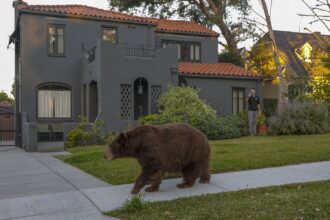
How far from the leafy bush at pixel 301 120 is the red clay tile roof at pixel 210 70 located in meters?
5.99

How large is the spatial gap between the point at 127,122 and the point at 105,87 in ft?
6.00

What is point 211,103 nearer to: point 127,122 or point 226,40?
point 127,122

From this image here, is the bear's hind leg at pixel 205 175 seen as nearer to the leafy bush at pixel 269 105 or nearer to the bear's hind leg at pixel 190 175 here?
the bear's hind leg at pixel 190 175

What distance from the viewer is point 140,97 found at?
71.4ft

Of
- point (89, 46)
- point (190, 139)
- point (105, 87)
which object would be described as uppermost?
point (89, 46)

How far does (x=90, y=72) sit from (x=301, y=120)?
32.3ft

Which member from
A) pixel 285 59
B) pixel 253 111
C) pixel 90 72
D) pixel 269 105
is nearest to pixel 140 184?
pixel 253 111

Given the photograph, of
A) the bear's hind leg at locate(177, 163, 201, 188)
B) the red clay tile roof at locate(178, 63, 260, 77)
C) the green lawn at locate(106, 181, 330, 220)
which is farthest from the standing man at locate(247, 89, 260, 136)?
the green lawn at locate(106, 181, 330, 220)

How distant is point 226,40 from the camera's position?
33.5 m

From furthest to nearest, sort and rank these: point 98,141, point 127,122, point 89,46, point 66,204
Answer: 1. point 89,46
2. point 127,122
3. point 98,141
4. point 66,204

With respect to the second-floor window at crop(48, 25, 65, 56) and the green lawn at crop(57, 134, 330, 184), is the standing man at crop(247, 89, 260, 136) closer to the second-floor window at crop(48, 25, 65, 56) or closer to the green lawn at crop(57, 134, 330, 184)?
the green lawn at crop(57, 134, 330, 184)

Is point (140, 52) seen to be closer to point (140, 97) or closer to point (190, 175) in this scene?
point (140, 97)

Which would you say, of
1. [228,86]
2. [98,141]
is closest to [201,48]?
[228,86]

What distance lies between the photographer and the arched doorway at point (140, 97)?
67.5 ft
